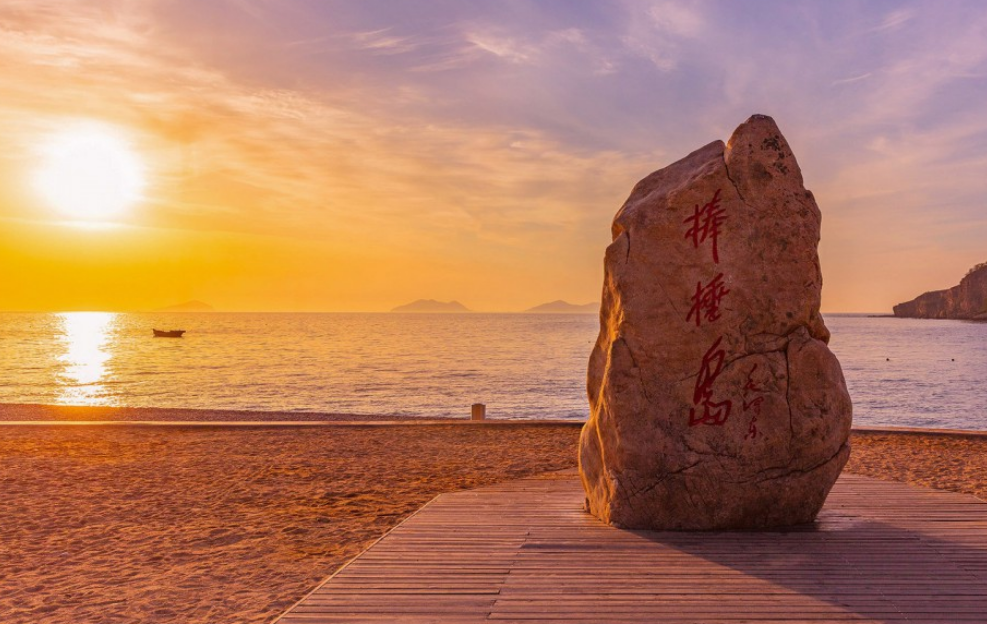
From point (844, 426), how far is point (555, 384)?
3264 centimetres

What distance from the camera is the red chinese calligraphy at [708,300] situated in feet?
22.8

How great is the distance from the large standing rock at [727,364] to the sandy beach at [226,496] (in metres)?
3.09

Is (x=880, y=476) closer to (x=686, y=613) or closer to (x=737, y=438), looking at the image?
(x=737, y=438)

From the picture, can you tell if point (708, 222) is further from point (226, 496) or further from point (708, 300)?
point (226, 496)

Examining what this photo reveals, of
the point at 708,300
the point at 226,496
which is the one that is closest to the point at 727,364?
the point at 708,300

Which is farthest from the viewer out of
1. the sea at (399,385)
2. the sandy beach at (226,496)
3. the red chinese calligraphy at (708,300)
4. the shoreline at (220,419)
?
the sea at (399,385)

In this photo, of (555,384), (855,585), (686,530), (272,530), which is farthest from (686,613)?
(555,384)

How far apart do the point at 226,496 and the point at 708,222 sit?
22.4 ft

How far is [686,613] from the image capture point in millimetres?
4973

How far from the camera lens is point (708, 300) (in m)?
6.98

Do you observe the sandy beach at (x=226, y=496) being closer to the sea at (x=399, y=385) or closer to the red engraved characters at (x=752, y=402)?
the red engraved characters at (x=752, y=402)

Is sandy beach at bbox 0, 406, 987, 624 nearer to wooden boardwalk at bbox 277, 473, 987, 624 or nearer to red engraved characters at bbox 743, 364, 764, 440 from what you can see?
wooden boardwalk at bbox 277, 473, 987, 624

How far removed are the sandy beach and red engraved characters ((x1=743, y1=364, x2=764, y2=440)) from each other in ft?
12.9

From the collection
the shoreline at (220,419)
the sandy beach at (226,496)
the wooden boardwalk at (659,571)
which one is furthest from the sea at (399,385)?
the wooden boardwalk at (659,571)
